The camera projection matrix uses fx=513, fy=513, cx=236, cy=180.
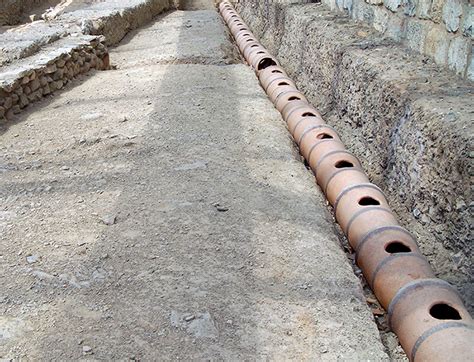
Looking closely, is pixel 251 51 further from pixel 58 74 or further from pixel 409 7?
pixel 409 7

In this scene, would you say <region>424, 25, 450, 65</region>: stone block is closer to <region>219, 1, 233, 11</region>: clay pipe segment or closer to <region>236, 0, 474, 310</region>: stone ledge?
<region>236, 0, 474, 310</region>: stone ledge

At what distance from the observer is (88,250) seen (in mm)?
2934

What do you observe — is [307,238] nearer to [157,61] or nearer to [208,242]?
[208,242]

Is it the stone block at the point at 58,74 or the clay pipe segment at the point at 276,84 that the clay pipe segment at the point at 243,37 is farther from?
the stone block at the point at 58,74

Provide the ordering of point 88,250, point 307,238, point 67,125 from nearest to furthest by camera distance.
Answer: point 88,250 → point 307,238 → point 67,125

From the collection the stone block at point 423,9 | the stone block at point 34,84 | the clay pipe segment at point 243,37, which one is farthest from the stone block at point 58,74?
the stone block at point 423,9

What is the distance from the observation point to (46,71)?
18.1 ft

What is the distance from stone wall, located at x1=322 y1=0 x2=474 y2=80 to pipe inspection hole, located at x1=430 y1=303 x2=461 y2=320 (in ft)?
A: 6.11

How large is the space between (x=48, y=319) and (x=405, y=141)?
2.60 metres

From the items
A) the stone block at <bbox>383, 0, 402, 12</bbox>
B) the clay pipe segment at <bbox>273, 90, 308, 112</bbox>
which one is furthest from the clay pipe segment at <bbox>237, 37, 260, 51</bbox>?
the stone block at <bbox>383, 0, 402, 12</bbox>

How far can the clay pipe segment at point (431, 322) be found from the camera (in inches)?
89.8

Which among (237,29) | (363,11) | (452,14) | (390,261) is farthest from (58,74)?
(237,29)

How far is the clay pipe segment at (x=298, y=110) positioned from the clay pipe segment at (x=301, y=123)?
0.32 feet

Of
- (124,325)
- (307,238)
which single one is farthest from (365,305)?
→ (124,325)
